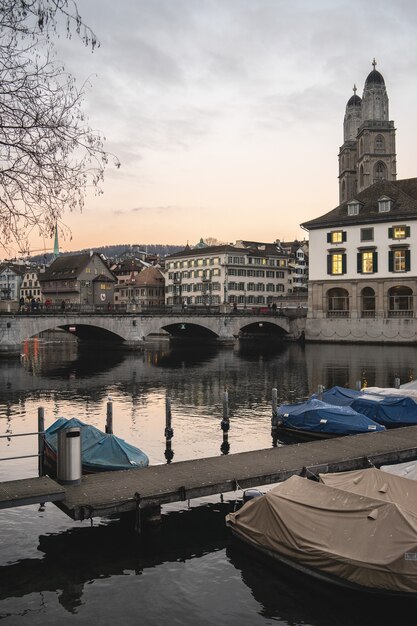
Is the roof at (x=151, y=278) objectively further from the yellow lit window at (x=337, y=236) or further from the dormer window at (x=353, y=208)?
the dormer window at (x=353, y=208)

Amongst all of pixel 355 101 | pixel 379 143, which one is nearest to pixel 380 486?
pixel 379 143

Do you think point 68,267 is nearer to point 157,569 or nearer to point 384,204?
point 384,204

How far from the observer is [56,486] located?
17688mm

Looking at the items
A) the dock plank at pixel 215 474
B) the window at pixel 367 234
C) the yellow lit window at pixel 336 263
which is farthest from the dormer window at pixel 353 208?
the dock plank at pixel 215 474

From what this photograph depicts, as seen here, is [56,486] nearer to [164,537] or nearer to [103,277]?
[164,537]

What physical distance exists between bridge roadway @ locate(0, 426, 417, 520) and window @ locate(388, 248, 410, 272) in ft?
261

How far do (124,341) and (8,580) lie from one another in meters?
77.4

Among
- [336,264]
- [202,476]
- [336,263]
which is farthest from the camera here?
[336,264]

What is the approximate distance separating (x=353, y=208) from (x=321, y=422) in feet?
272

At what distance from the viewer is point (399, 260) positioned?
332 ft

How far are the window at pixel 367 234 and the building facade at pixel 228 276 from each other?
50.6m

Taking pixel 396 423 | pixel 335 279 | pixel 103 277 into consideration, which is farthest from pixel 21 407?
pixel 103 277

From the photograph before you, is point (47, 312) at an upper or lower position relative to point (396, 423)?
upper

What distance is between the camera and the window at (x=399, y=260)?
100 metres
